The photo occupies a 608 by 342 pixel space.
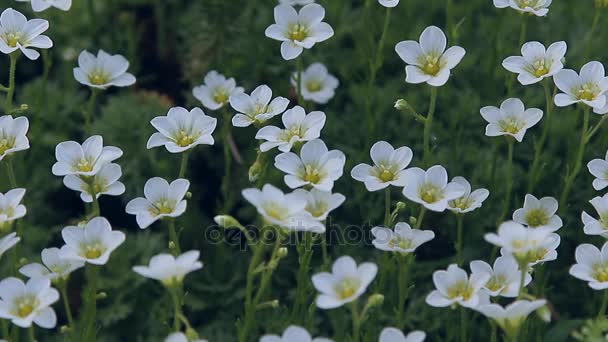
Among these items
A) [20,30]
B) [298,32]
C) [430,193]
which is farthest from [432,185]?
[20,30]

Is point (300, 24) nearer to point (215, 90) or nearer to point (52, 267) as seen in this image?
point (215, 90)

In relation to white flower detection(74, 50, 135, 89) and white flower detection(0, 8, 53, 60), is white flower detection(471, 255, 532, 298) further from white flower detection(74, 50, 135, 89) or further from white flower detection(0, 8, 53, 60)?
white flower detection(0, 8, 53, 60)

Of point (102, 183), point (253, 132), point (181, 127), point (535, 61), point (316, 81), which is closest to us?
point (102, 183)

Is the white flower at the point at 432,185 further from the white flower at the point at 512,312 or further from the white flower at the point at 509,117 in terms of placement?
the white flower at the point at 512,312

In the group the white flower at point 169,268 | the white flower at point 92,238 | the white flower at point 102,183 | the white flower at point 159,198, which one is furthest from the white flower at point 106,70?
the white flower at point 169,268

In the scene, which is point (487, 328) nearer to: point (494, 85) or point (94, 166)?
point (494, 85)

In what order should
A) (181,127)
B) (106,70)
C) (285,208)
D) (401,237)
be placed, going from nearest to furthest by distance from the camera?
(285,208) → (401,237) → (181,127) → (106,70)

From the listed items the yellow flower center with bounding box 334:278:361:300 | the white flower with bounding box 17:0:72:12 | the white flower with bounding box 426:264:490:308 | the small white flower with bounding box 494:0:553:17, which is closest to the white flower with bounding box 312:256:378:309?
the yellow flower center with bounding box 334:278:361:300

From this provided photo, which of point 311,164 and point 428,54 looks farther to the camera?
point 428,54
